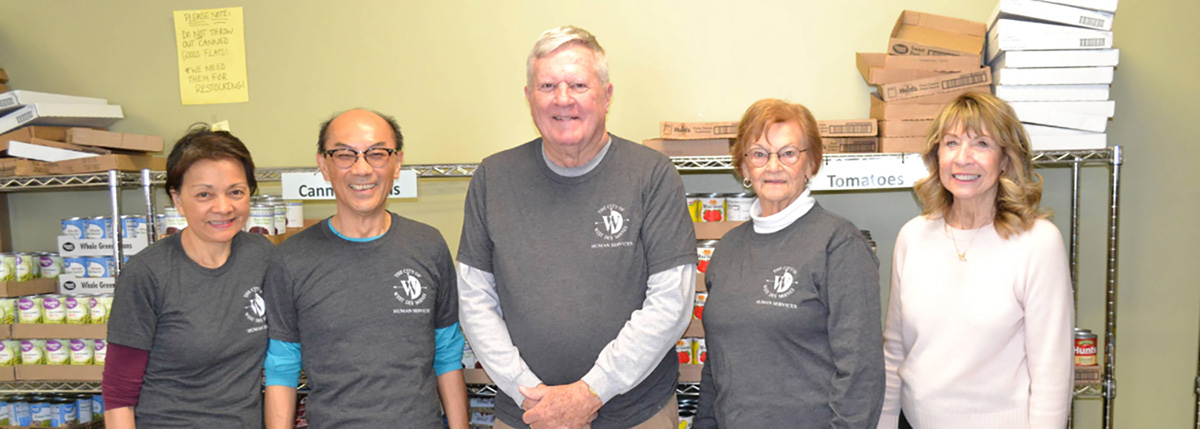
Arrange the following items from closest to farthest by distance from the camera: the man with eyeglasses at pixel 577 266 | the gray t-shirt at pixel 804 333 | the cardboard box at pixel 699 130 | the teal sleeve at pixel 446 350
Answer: the gray t-shirt at pixel 804 333, the man with eyeglasses at pixel 577 266, the teal sleeve at pixel 446 350, the cardboard box at pixel 699 130

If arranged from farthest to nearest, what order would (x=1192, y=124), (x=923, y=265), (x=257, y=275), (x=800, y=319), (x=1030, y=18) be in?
(x=1192, y=124)
(x=1030, y=18)
(x=257, y=275)
(x=923, y=265)
(x=800, y=319)

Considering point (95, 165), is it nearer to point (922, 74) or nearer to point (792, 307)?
point (792, 307)

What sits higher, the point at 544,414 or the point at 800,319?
the point at 800,319

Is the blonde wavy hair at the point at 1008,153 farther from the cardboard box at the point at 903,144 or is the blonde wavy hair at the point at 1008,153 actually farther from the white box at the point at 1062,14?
the white box at the point at 1062,14

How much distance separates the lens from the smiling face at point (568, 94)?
1.58 metres

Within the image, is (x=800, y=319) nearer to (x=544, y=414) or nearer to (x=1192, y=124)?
(x=544, y=414)

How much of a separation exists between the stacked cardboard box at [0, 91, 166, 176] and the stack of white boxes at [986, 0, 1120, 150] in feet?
Result: 10.1

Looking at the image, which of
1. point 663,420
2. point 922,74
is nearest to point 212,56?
point 663,420

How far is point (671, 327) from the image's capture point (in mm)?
1596

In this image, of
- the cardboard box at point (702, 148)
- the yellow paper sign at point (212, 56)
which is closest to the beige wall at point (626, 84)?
the yellow paper sign at point (212, 56)

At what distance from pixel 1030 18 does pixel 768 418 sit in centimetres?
168

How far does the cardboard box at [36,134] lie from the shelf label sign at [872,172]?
279 cm

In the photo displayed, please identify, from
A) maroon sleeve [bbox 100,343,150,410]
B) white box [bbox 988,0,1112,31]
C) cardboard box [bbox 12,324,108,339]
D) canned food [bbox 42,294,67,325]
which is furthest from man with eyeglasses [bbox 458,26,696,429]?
canned food [bbox 42,294,67,325]

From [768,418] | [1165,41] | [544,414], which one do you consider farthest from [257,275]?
[1165,41]
